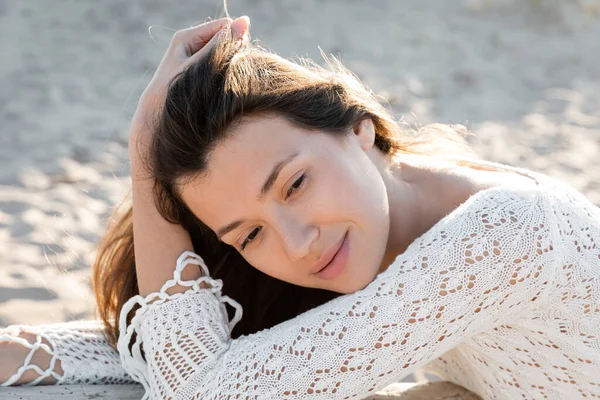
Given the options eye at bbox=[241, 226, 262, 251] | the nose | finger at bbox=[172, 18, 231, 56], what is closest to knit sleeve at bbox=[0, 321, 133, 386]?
eye at bbox=[241, 226, 262, 251]

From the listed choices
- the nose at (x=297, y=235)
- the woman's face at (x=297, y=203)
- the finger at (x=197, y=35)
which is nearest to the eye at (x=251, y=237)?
the woman's face at (x=297, y=203)

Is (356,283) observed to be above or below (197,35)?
below

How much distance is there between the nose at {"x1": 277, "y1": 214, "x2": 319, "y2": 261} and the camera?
1994mm

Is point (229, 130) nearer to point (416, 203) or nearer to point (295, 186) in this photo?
point (295, 186)

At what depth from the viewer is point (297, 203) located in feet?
6.63

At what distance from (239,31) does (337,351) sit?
969 mm

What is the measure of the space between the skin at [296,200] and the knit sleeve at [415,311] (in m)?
0.13

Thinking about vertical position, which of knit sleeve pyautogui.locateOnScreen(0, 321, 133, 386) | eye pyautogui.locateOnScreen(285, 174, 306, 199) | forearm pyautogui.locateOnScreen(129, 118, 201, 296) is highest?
eye pyautogui.locateOnScreen(285, 174, 306, 199)

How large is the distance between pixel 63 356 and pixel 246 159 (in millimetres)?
920

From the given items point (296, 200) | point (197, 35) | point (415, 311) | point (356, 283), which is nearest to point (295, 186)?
point (296, 200)

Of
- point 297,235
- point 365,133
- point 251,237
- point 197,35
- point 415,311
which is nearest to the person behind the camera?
point 415,311

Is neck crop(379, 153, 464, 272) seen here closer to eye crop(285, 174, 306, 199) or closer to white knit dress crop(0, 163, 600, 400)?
white knit dress crop(0, 163, 600, 400)

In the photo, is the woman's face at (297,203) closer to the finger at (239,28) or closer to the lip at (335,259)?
the lip at (335,259)

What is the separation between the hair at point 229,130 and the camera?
2.11 metres
